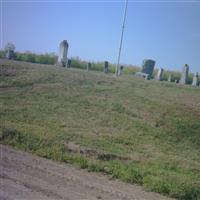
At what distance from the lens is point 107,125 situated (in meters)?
11.4

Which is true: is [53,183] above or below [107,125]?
above

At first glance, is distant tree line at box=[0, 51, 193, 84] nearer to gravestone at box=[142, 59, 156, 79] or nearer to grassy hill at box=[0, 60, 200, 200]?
gravestone at box=[142, 59, 156, 79]

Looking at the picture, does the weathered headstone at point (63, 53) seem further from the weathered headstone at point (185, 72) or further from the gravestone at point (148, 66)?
→ the weathered headstone at point (185, 72)

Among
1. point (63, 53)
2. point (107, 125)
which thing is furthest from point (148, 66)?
point (107, 125)

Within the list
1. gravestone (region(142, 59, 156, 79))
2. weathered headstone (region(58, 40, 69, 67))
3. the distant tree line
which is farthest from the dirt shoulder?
the distant tree line

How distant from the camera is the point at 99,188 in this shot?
6.03 metres

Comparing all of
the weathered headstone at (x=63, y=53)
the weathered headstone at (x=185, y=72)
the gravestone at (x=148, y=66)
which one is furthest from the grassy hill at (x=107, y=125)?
the weathered headstone at (x=185, y=72)

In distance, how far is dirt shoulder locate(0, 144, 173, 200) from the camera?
5434 mm

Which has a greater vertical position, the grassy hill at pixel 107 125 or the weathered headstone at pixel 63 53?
the weathered headstone at pixel 63 53

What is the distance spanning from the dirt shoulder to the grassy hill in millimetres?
499

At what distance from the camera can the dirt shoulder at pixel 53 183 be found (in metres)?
5.43

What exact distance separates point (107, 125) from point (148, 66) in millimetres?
14751

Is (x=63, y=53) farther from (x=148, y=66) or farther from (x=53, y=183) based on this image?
(x=53, y=183)

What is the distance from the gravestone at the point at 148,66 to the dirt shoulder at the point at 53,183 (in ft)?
61.2
